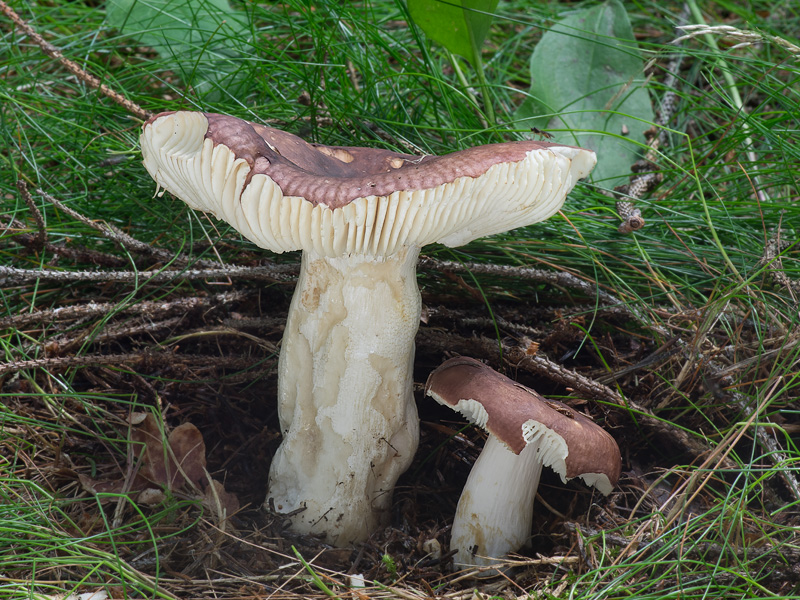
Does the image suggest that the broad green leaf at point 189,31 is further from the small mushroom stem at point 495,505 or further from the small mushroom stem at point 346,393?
the small mushroom stem at point 495,505

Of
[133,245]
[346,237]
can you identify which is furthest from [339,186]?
[133,245]

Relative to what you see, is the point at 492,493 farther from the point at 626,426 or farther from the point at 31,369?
the point at 31,369

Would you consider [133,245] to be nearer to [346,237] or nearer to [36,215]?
[36,215]

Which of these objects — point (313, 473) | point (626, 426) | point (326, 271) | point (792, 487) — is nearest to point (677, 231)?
point (626, 426)

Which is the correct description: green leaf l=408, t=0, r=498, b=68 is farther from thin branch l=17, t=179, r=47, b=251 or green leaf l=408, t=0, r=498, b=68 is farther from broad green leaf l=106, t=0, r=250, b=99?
thin branch l=17, t=179, r=47, b=251

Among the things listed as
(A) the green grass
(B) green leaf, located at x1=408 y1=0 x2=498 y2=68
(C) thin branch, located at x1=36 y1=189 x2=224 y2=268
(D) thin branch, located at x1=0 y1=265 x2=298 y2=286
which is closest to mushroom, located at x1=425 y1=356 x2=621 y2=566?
(A) the green grass

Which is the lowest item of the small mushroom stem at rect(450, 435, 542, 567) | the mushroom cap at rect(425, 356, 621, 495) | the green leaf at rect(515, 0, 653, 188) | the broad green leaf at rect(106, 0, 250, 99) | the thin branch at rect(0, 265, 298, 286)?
the small mushroom stem at rect(450, 435, 542, 567)
